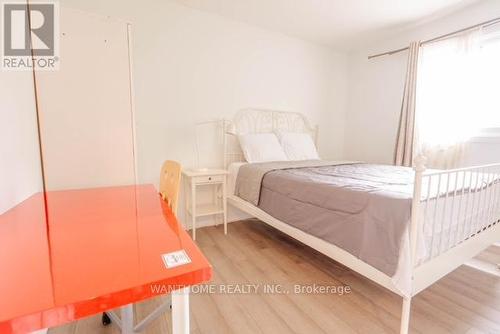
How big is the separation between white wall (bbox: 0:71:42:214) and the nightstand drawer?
1.16 meters

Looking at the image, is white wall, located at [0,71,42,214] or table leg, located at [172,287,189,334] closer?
table leg, located at [172,287,189,334]

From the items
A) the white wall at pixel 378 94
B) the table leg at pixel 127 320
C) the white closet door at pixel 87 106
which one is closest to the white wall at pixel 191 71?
the white closet door at pixel 87 106

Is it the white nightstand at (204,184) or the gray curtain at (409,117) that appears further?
the gray curtain at (409,117)

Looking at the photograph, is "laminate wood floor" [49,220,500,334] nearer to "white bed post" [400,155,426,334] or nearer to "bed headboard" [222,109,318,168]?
"white bed post" [400,155,426,334]

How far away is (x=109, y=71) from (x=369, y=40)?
3.18 meters

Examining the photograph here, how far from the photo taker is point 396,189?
1.48m

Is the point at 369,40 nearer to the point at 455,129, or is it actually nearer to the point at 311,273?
the point at 455,129

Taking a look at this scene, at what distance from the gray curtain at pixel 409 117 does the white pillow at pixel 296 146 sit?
100 centimetres

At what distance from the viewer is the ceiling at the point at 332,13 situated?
244cm

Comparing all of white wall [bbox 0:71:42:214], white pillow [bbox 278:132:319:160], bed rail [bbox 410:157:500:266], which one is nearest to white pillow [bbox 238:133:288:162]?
white pillow [bbox 278:132:319:160]

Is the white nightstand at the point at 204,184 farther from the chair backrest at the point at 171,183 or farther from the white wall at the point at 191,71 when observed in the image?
the chair backrest at the point at 171,183

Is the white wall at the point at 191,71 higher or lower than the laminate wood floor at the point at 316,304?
higher

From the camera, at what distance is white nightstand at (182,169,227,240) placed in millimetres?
2408

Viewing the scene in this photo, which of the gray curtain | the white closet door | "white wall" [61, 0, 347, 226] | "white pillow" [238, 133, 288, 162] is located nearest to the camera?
the white closet door
